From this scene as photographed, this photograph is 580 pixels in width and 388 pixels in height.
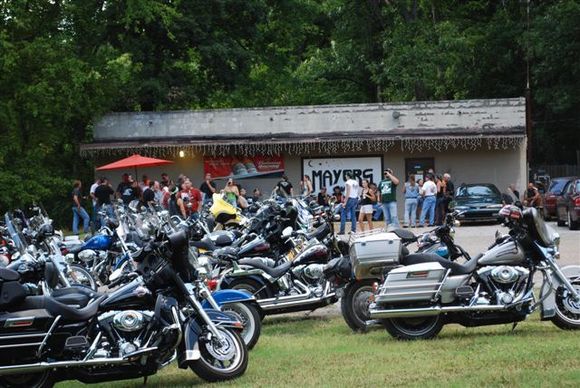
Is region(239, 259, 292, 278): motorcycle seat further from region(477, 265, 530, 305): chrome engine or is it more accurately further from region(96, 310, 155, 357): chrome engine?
region(96, 310, 155, 357): chrome engine

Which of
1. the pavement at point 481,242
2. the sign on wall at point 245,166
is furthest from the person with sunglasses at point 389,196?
the sign on wall at point 245,166

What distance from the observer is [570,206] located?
28594 millimetres

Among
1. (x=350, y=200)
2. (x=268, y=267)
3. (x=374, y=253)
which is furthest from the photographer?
(x=350, y=200)

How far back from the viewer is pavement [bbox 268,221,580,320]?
14.8 metres

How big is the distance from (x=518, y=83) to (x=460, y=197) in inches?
718

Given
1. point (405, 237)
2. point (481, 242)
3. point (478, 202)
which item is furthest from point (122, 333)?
point (478, 202)

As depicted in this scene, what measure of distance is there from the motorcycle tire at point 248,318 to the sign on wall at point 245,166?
26866 mm

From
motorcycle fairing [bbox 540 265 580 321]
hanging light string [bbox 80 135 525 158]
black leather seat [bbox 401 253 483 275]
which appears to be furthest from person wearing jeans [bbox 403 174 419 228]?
motorcycle fairing [bbox 540 265 580 321]

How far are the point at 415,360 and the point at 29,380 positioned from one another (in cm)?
350

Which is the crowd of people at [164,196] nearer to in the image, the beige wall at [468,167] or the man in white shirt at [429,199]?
the beige wall at [468,167]

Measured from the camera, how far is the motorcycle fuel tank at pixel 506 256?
11180 mm

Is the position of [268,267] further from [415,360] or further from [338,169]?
[338,169]

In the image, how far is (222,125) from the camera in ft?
125

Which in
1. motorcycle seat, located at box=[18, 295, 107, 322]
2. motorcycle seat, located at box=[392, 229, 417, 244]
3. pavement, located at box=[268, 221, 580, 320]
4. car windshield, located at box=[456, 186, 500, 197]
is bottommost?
pavement, located at box=[268, 221, 580, 320]
